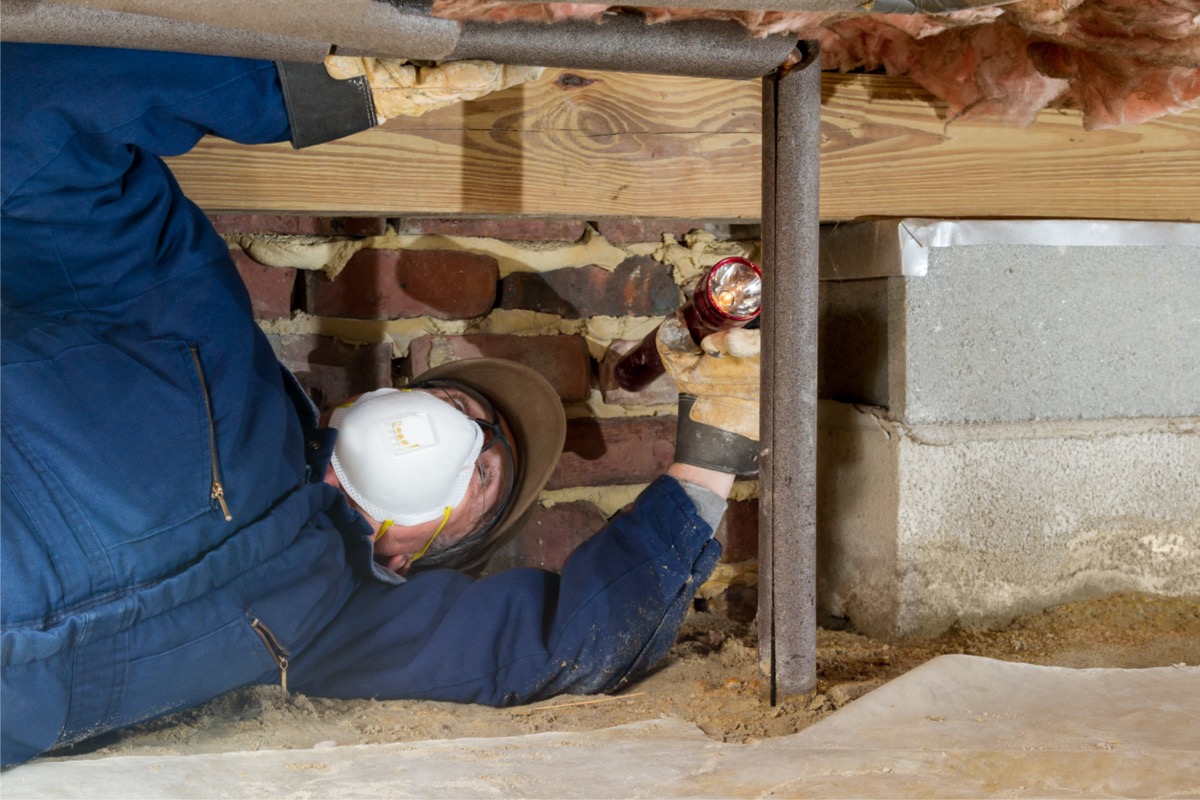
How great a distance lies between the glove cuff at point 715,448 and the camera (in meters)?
1.26

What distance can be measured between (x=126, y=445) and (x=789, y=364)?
0.70 m

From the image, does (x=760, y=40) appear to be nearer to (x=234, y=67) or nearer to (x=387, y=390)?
(x=234, y=67)

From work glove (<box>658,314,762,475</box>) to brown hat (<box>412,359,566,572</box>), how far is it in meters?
0.23

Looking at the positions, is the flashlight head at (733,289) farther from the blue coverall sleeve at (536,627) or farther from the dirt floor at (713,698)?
the dirt floor at (713,698)

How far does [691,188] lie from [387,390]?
20.0 inches

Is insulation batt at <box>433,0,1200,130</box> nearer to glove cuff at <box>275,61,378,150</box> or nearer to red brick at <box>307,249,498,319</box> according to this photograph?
glove cuff at <box>275,61,378,150</box>

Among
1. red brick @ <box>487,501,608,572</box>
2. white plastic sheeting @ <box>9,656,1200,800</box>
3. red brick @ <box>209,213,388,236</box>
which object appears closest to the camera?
white plastic sheeting @ <box>9,656,1200,800</box>

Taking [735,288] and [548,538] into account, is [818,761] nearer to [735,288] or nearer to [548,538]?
[735,288]

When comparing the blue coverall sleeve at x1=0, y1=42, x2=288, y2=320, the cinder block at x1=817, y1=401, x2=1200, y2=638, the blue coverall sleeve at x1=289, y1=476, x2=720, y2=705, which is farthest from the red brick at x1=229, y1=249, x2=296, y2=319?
the cinder block at x1=817, y1=401, x2=1200, y2=638

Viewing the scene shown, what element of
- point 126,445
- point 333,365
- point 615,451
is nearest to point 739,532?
point 615,451

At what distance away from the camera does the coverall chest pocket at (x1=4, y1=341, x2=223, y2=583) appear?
97 centimetres

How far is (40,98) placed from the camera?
0.82 m

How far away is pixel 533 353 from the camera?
4.85 feet

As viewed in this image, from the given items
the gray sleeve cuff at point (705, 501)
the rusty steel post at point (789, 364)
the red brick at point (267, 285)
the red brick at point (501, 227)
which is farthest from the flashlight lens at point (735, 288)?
the red brick at point (267, 285)
